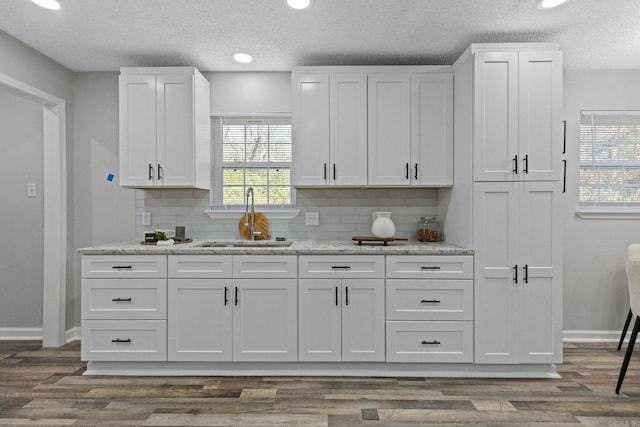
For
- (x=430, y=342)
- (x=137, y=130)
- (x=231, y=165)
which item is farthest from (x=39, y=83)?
(x=430, y=342)

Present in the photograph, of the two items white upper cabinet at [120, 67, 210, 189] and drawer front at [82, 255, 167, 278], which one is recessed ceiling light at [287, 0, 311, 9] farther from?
drawer front at [82, 255, 167, 278]

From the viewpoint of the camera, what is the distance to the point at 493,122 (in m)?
2.75

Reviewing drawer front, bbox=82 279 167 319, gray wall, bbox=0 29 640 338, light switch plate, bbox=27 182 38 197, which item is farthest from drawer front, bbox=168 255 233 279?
light switch plate, bbox=27 182 38 197

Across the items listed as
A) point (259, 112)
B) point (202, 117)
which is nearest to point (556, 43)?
point (259, 112)

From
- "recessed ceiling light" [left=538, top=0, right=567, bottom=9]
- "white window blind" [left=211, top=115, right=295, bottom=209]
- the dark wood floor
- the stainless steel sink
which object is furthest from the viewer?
"white window blind" [left=211, top=115, right=295, bottom=209]

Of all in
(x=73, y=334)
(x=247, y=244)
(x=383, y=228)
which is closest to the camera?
(x=383, y=228)

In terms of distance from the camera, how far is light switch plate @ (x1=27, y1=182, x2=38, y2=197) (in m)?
3.64

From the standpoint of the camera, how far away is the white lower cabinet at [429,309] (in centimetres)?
277

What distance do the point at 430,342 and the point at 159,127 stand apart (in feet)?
8.56

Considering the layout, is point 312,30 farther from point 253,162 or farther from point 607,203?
point 607,203

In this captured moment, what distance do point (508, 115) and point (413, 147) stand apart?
2.29ft

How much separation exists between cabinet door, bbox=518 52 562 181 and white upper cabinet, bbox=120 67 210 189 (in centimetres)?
243

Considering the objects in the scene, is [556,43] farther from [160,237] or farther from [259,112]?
[160,237]

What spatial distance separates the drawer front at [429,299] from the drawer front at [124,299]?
5.33 ft
